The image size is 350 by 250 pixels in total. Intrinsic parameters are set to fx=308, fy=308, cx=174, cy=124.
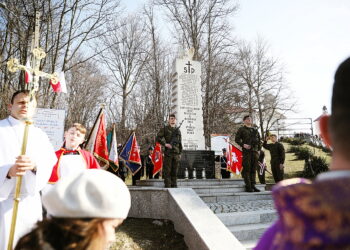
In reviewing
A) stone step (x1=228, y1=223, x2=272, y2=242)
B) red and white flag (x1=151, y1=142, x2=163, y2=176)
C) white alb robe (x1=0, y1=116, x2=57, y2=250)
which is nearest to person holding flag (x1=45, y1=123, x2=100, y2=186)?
white alb robe (x1=0, y1=116, x2=57, y2=250)

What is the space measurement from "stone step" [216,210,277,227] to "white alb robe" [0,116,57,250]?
12.4ft

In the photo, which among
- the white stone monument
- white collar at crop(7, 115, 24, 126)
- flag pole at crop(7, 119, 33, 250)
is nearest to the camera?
flag pole at crop(7, 119, 33, 250)

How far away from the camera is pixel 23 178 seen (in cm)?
351

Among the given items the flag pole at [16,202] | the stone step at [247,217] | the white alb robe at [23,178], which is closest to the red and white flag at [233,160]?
the stone step at [247,217]

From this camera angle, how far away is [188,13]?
80.7ft

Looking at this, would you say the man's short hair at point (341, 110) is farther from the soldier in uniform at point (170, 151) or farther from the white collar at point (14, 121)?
the soldier in uniform at point (170, 151)

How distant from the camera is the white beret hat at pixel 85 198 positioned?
1.28m

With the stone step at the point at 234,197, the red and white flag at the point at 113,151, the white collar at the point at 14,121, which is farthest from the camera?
the red and white flag at the point at 113,151

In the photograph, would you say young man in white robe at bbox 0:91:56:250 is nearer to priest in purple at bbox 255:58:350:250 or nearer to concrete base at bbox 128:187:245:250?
concrete base at bbox 128:187:245:250

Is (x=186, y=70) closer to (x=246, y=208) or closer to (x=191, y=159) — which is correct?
(x=191, y=159)

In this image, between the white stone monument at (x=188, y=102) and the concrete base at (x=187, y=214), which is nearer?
the concrete base at (x=187, y=214)

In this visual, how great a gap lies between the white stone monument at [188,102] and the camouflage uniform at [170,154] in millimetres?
4871

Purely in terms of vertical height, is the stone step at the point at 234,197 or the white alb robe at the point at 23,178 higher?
the white alb robe at the point at 23,178

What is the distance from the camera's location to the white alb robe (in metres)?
3.35
